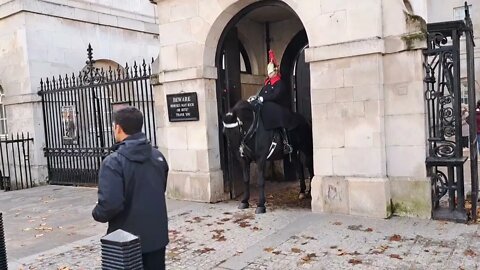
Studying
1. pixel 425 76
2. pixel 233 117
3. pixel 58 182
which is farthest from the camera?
pixel 58 182

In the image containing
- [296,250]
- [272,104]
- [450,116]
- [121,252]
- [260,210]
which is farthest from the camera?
[272,104]

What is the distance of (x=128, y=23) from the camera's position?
15.2m

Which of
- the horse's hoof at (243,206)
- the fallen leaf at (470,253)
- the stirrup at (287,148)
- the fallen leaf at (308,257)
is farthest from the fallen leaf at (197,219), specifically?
the fallen leaf at (470,253)

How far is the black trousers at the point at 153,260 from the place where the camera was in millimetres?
3182

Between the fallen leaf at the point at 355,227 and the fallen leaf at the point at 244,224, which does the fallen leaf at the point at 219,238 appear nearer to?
the fallen leaf at the point at 244,224

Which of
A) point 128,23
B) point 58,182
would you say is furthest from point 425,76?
point 128,23

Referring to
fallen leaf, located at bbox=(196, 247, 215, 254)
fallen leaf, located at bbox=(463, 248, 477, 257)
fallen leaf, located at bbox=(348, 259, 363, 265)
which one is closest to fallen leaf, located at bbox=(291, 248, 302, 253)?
fallen leaf, located at bbox=(348, 259, 363, 265)

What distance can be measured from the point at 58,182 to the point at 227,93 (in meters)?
6.45

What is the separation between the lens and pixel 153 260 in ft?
10.5

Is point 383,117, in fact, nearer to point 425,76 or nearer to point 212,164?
point 425,76

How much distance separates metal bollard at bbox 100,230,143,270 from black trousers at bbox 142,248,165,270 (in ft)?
2.09

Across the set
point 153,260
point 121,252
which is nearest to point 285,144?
point 153,260

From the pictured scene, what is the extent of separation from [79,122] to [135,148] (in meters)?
9.34

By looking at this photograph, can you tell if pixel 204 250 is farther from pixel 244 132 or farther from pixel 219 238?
pixel 244 132
